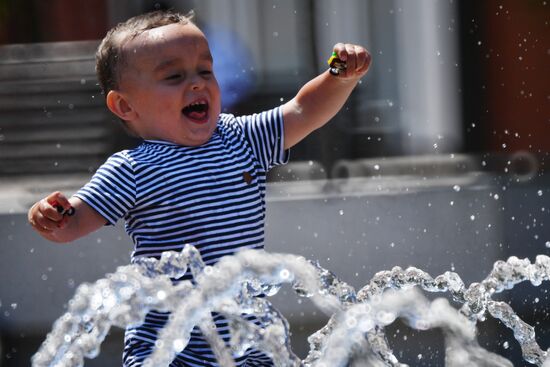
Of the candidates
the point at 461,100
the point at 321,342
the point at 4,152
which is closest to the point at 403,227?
the point at 461,100

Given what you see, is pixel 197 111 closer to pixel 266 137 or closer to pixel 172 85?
pixel 172 85

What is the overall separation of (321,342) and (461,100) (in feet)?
10.5

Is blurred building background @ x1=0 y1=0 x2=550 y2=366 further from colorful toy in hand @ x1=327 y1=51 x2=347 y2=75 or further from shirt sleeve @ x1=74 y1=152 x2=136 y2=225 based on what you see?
shirt sleeve @ x1=74 y1=152 x2=136 y2=225

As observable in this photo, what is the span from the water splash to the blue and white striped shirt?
0.18 ft

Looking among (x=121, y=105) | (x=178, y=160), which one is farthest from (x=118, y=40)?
(x=178, y=160)

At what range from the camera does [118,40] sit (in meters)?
2.42

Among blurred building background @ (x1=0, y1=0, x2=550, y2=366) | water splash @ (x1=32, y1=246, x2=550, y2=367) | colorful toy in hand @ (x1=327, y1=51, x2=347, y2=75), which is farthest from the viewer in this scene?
Result: blurred building background @ (x1=0, y1=0, x2=550, y2=366)

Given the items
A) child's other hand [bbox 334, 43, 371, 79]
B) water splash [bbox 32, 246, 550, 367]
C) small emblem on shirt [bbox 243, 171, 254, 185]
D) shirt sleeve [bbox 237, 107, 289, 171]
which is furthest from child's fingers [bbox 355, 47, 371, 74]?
water splash [bbox 32, 246, 550, 367]

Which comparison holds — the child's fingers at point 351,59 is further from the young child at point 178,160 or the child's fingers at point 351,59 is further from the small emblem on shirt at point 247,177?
the small emblem on shirt at point 247,177

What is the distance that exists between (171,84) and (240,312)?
48cm

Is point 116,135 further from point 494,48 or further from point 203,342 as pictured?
point 203,342

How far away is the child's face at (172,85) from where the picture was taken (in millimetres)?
2350

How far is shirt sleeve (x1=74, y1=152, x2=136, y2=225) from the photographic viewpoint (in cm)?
225

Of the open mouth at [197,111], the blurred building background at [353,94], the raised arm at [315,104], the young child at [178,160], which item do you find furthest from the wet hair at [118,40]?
the blurred building background at [353,94]
